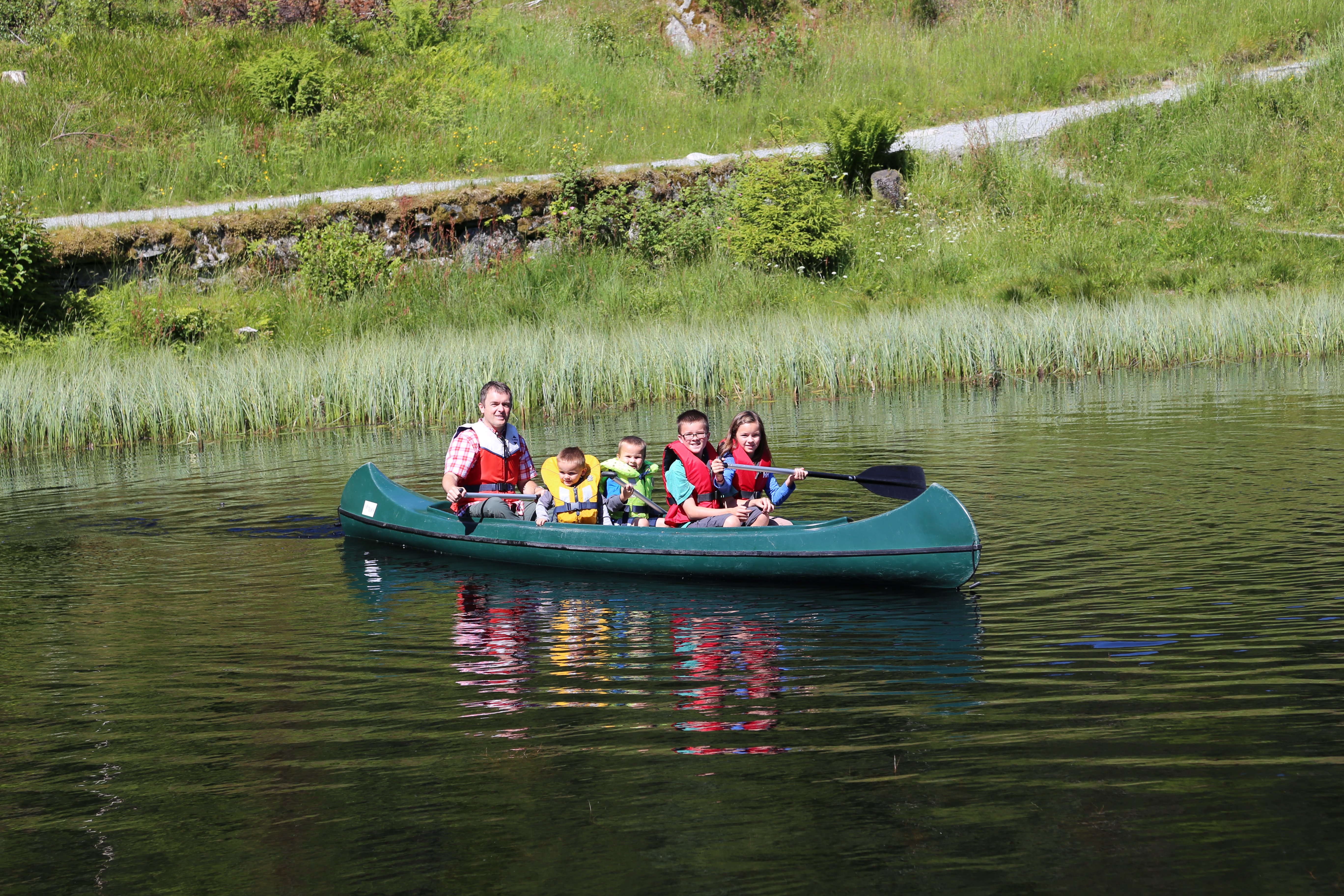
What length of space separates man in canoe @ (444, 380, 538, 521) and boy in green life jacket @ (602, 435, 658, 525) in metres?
0.68

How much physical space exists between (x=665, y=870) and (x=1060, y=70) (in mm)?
25949

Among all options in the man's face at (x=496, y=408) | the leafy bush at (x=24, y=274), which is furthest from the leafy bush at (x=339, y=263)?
the man's face at (x=496, y=408)

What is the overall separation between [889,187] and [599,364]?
32.9ft

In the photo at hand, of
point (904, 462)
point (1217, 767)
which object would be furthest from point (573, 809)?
point (904, 462)

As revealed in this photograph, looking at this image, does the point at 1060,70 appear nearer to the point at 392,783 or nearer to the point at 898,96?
the point at 898,96

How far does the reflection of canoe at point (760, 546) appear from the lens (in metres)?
A: 6.98

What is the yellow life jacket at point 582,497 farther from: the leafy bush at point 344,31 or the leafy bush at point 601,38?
the leafy bush at point 344,31

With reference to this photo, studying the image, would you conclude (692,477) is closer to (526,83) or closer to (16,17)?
(526,83)

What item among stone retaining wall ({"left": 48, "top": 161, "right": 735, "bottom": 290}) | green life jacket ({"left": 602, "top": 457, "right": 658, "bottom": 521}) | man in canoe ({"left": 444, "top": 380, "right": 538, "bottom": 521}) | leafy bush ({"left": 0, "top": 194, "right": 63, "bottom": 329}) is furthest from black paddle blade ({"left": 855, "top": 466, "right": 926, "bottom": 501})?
stone retaining wall ({"left": 48, "top": 161, "right": 735, "bottom": 290})

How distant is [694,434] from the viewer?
8.18 metres

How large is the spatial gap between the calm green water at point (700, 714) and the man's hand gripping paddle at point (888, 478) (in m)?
0.59

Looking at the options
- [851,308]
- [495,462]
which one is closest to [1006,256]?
[851,308]

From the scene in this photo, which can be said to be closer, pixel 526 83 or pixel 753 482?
pixel 753 482

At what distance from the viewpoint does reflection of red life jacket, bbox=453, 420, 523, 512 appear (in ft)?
30.3
